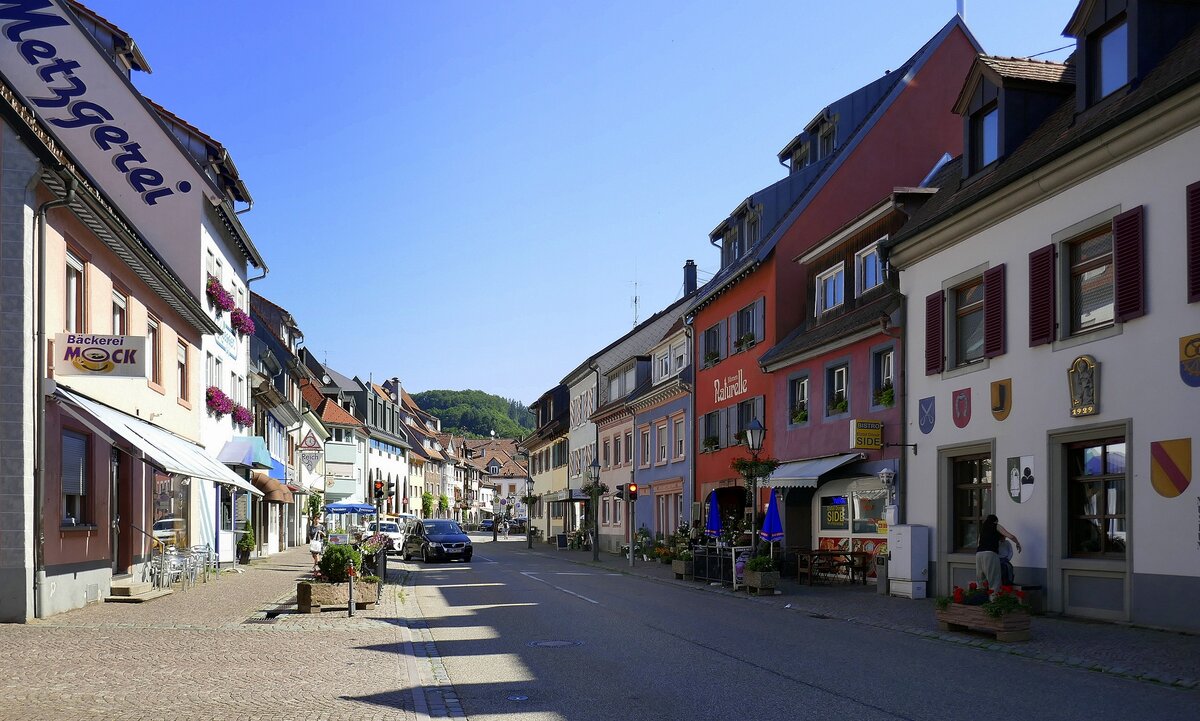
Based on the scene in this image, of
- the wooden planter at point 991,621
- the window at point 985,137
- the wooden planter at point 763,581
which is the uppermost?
the window at point 985,137

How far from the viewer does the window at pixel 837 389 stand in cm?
2615

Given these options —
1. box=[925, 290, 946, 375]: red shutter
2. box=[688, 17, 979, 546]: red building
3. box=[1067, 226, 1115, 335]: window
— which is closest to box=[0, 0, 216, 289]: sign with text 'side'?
box=[688, 17, 979, 546]: red building

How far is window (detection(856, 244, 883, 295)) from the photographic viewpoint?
84.0ft

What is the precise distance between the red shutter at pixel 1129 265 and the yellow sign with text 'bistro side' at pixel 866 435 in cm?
767

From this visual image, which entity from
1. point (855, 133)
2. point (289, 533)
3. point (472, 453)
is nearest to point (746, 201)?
point (855, 133)

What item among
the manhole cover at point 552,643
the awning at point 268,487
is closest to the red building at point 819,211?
the manhole cover at point 552,643

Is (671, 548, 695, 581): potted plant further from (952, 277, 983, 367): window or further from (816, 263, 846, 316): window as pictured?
(952, 277, 983, 367): window

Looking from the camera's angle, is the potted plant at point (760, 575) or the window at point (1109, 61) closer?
the window at point (1109, 61)

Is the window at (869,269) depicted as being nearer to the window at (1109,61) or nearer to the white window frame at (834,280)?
the white window frame at (834,280)

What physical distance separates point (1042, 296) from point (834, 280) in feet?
35.2

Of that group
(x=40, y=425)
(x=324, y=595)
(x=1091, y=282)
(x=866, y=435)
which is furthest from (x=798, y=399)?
(x=40, y=425)

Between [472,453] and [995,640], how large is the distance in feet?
485

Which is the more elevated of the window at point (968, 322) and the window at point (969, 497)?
the window at point (968, 322)

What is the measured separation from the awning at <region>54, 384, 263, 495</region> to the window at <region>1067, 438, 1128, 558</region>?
13707 mm
